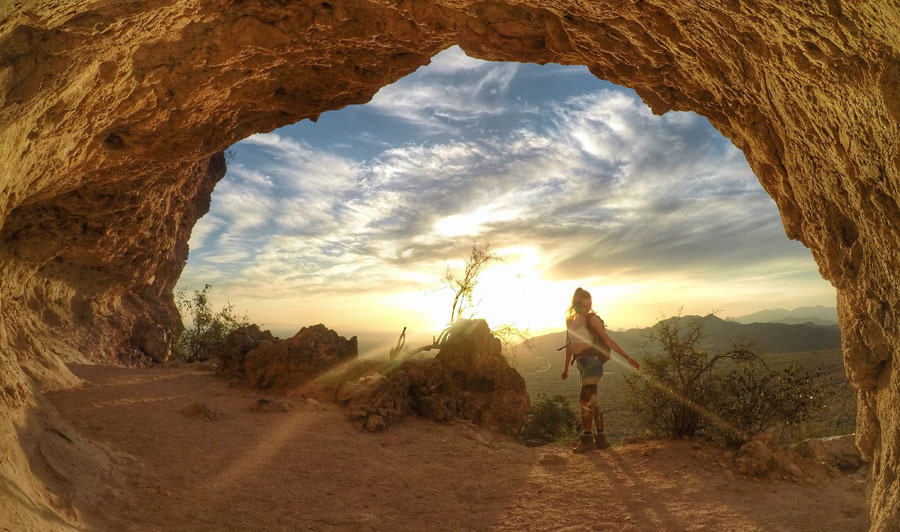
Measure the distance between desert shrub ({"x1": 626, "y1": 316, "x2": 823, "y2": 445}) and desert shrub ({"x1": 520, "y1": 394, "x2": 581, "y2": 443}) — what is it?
3793 mm

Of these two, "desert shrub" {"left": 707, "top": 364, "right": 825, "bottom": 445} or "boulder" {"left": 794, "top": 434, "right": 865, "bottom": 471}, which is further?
"desert shrub" {"left": 707, "top": 364, "right": 825, "bottom": 445}

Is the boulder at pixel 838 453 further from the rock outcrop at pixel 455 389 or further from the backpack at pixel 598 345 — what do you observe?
the rock outcrop at pixel 455 389

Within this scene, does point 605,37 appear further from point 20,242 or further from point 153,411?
point 20,242

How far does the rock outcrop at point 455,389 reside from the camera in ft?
30.0

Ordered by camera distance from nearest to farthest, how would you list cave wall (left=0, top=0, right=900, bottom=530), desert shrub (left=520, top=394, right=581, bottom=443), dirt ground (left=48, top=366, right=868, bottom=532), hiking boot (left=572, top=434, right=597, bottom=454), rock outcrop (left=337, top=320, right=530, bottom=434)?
cave wall (left=0, top=0, right=900, bottom=530)
dirt ground (left=48, top=366, right=868, bottom=532)
hiking boot (left=572, top=434, right=597, bottom=454)
rock outcrop (left=337, top=320, right=530, bottom=434)
desert shrub (left=520, top=394, right=581, bottom=443)

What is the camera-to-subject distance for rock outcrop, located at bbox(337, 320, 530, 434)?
9.14 metres

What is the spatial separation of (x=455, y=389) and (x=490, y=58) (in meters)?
7.53

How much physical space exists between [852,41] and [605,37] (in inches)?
104

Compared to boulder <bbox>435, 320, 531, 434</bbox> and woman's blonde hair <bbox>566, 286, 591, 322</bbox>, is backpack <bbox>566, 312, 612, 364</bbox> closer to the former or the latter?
woman's blonde hair <bbox>566, 286, 591, 322</bbox>

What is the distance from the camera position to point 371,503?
5.27 metres

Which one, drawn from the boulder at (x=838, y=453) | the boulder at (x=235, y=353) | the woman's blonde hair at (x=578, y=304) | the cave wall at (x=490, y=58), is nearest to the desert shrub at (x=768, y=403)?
the boulder at (x=838, y=453)

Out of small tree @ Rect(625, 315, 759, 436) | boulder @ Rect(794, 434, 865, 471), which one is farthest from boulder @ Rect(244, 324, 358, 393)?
boulder @ Rect(794, 434, 865, 471)

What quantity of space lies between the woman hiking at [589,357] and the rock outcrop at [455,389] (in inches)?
121

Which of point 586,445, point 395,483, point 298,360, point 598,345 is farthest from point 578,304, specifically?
point 298,360
